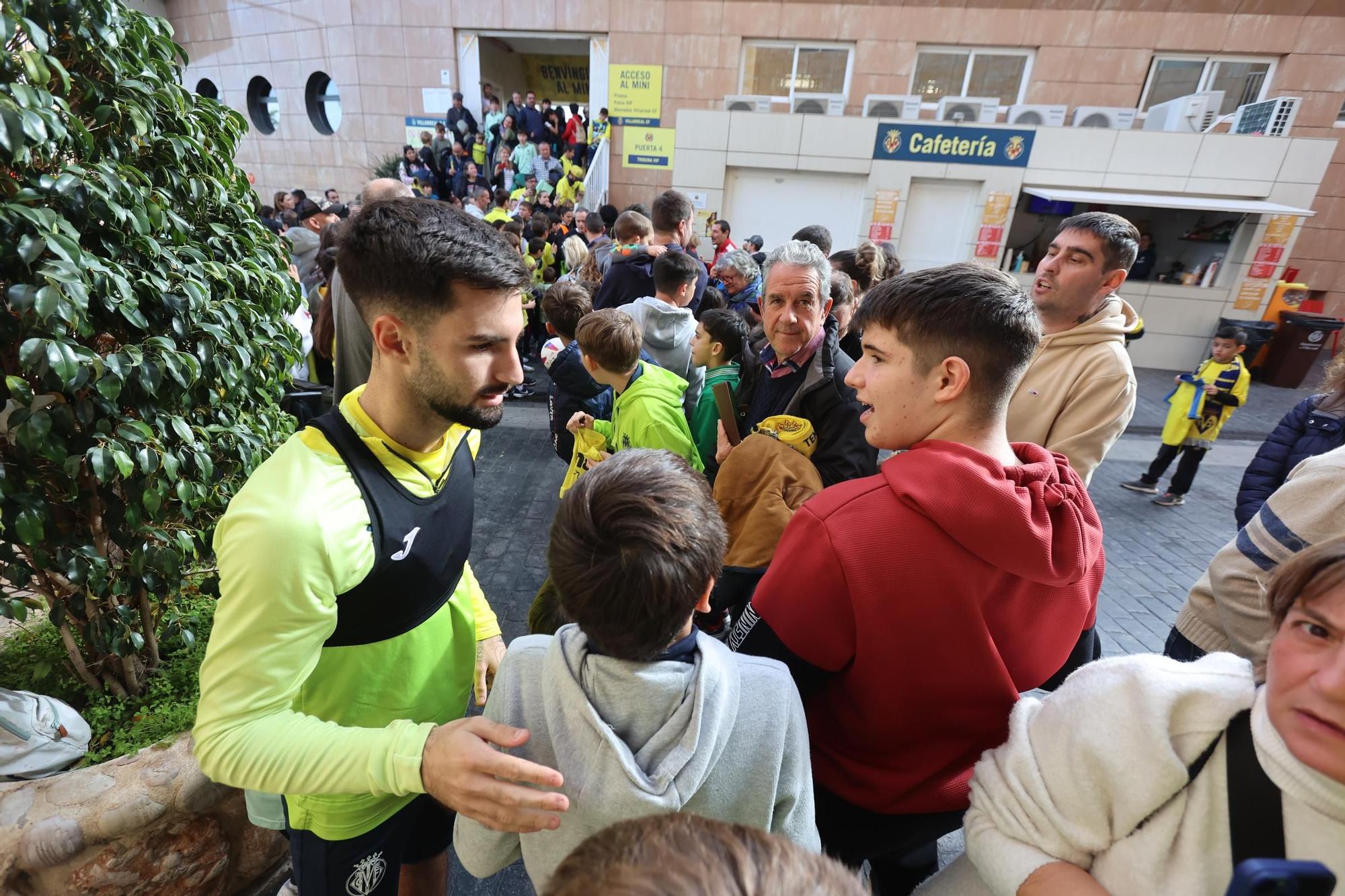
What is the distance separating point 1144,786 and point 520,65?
21.2m

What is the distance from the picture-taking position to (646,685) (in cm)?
110

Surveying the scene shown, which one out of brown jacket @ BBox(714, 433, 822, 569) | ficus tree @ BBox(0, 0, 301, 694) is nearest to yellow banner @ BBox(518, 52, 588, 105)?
ficus tree @ BBox(0, 0, 301, 694)

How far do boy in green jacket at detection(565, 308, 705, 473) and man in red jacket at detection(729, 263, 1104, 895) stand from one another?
1502 millimetres

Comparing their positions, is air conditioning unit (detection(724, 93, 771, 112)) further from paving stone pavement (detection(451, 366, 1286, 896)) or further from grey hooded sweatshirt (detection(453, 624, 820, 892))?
grey hooded sweatshirt (detection(453, 624, 820, 892))

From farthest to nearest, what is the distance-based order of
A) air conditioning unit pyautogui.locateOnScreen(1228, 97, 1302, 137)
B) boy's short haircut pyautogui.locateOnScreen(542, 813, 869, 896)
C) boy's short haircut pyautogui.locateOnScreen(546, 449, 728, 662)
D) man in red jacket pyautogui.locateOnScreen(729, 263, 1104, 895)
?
1. air conditioning unit pyautogui.locateOnScreen(1228, 97, 1302, 137)
2. man in red jacket pyautogui.locateOnScreen(729, 263, 1104, 895)
3. boy's short haircut pyautogui.locateOnScreen(546, 449, 728, 662)
4. boy's short haircut pyautogui.locateOnScreen(542, 813, 869, 896)

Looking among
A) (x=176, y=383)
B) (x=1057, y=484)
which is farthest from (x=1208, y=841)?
(x=176, y=383)

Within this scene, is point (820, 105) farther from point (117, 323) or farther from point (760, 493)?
point (117, 323)

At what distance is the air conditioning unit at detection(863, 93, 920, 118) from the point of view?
1110 centimetres

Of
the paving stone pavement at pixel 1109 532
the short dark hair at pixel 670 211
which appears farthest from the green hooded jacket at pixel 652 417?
the short dark hair at pixel 670 211

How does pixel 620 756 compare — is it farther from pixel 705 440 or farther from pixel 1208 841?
pixel 705 440

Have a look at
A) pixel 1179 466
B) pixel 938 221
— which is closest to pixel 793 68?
pixel 938 221

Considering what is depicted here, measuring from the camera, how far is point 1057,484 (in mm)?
1332

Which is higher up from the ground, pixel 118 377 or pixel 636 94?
pixel 636 94

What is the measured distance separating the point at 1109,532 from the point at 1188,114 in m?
10.6
